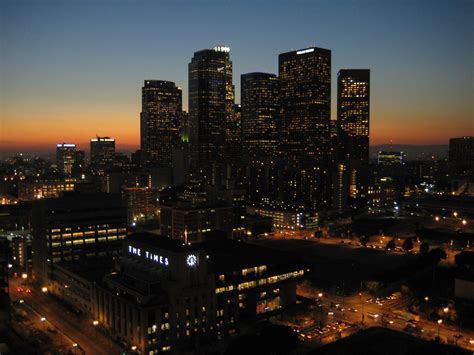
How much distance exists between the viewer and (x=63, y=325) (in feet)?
146

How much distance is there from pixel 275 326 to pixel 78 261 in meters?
30.9

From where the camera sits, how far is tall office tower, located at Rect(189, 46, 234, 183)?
187 meters

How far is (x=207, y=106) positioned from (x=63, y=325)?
494 feet

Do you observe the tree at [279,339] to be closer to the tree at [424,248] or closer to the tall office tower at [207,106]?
the tree at [424,248]

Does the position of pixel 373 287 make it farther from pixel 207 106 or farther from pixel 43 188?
pixel 207 106

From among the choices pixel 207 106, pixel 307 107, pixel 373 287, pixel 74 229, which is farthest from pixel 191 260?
pixel 207 106

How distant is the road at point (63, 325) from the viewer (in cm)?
3950

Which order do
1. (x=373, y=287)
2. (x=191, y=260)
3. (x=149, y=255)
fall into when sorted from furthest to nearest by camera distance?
(x=373, y=287), (x=149, y=255), (x=191, y=260)

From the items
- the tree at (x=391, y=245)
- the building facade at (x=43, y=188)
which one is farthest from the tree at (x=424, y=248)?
the building facade at (x=43, y=188)

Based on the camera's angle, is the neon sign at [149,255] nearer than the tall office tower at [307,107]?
Yes

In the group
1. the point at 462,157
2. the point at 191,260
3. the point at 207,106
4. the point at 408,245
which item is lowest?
the point at 408,245

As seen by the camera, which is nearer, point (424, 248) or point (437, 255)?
point (437, 255)

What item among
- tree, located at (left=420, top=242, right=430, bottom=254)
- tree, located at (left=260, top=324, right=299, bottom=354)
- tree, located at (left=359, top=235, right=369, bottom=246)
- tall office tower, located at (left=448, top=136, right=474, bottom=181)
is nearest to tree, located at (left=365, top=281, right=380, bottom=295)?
tree, located at (left=260, top=324, right=299, bottom=354)

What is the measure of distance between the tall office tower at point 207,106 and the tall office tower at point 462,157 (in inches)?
3734
